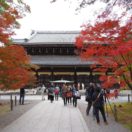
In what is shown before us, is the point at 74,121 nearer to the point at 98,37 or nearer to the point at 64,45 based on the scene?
the point at 98,37

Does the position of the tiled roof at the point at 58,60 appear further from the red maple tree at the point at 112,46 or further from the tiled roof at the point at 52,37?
the red maple tree at the point at 112,46

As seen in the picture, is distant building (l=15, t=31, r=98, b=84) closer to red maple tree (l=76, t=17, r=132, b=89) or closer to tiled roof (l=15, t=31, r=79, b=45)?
tiled roof (l=15, t=31, r=79, b=45)

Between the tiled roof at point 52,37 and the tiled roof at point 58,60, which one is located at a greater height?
the tiled roof at point 52,37

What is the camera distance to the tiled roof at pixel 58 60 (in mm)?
59850

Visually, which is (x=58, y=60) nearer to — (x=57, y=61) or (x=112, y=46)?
(x=57, y=61)

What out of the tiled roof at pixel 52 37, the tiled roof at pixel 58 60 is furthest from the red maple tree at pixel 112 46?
the tiled roof at pixel 52 37

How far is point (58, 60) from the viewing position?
205ft

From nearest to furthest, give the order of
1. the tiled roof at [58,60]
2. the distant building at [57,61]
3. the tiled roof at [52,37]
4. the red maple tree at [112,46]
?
the red maple tree at [112,46] → the tiled roof at [58,60] → the distant building at [57,61] → the tiled roof at [52,37]

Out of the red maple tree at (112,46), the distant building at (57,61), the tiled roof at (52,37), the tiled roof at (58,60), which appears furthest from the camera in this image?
the tiled roof at (52,37)

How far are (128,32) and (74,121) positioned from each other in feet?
20.9

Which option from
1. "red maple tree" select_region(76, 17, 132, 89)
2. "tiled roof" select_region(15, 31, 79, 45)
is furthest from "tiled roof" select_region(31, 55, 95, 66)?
"red maple tree" select_region(76, 17, 132, 89)

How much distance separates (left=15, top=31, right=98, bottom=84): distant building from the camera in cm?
6062

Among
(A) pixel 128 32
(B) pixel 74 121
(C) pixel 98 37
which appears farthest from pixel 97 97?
(C) pixel 98 37

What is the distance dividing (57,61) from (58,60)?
73 centimetres
